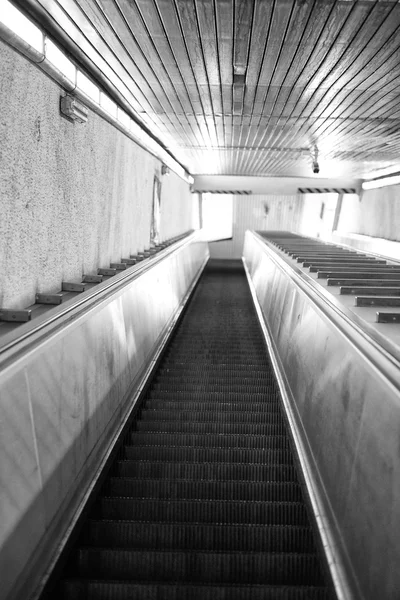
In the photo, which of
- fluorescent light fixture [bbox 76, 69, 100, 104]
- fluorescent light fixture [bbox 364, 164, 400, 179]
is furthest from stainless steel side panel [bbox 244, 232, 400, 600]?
fluorescent light fixture [bbox 364, 164, 400, 179]

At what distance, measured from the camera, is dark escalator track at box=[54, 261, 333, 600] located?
2.17 m

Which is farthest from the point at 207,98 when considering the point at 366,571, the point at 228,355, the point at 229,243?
the point at 229,243

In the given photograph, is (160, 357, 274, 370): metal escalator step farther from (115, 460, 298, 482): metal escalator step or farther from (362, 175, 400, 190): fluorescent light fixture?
(362, 175, 400, 190): fluorescent light fixture

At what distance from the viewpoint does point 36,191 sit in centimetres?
336

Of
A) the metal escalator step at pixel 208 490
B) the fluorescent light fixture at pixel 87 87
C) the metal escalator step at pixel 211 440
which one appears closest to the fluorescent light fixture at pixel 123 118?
the fluorescent light fixture at pixel 87 87

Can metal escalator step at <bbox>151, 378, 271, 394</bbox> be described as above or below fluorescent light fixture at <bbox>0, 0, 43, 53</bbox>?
below

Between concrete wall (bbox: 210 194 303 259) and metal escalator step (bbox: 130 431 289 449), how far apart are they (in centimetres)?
1966

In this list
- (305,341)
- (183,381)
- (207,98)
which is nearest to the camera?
(305,341)

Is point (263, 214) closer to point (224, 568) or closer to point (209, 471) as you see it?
point (209, 471)

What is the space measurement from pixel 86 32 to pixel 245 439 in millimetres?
2970

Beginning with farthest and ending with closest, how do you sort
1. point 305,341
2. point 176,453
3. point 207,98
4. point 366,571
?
point 207,98 → point 305,341 → point 176,453 → point 366,571

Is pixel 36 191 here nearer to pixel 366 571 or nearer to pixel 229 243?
pixel 366 571

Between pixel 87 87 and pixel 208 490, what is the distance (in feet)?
10.5

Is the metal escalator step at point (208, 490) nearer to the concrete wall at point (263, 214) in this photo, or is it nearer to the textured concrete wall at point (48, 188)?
the textured concrete wall at point (48, 188)
